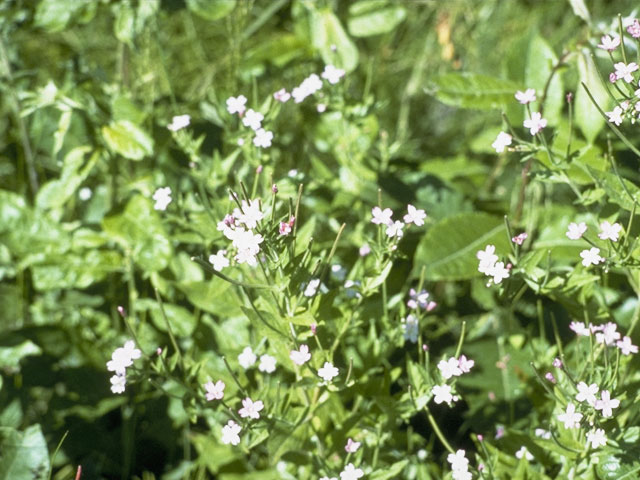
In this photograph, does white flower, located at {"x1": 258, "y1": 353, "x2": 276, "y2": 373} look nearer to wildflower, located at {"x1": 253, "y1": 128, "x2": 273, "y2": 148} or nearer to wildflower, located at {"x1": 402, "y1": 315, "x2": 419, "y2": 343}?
wildflower, located at {"x1": 402, "y1": 315, "x2": 419, "y2": 343}

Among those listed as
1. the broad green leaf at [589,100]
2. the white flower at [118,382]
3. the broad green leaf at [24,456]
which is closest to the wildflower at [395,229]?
the white flower at [118,382]

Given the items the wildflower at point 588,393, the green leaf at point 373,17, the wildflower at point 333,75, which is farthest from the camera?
the green leaf at point 373,17

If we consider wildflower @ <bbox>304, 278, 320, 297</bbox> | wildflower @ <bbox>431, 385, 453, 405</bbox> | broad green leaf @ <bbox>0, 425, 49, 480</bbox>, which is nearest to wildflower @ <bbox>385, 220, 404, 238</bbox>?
wildflower @ <bbox>304, 278, 320, 297</bbox>

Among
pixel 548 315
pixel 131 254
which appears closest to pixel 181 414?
pixel 131 254

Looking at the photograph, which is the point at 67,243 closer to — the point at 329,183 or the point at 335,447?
the point at 329,183

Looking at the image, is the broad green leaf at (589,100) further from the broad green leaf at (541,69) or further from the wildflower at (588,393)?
the wildflower at (588,393)
